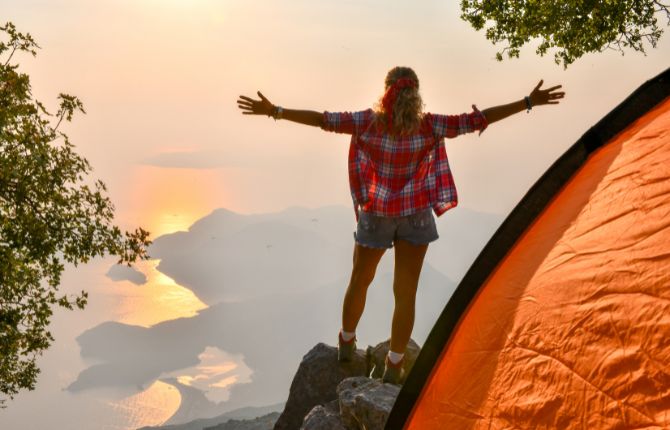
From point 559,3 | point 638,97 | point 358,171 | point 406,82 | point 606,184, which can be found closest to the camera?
point 606,184

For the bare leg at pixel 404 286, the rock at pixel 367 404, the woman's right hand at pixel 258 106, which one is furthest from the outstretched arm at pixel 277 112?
the rock at pixel 367 404

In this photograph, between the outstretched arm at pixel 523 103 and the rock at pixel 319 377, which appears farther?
the rock at pixel 319 377

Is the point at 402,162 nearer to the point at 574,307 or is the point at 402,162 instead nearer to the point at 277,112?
the point at 277,112

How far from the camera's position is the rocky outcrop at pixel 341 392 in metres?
7.21

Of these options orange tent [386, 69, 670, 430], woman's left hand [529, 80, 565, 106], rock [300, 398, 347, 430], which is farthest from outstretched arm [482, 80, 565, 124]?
rock [300, 398, 347, 430]

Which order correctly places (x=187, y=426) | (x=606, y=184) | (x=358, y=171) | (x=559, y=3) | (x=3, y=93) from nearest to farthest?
(x=606, y=184), (x=358, y=171), (x=3, y=93), (x=559, y=3), (x=187, y=426)

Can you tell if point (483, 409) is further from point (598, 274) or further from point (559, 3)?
point (559, 3)

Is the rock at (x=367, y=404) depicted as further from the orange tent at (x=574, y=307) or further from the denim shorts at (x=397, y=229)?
the orange tent at (x=574, y=307)

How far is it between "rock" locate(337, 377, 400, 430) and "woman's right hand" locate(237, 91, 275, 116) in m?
3.54

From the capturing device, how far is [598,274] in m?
4.00

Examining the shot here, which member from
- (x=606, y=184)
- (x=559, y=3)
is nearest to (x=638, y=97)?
(x=606, y=184)

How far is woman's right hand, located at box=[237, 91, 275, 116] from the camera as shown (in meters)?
6.62

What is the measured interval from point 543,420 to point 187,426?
179628 millimetres

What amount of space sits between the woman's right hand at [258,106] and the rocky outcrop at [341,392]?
354cm
